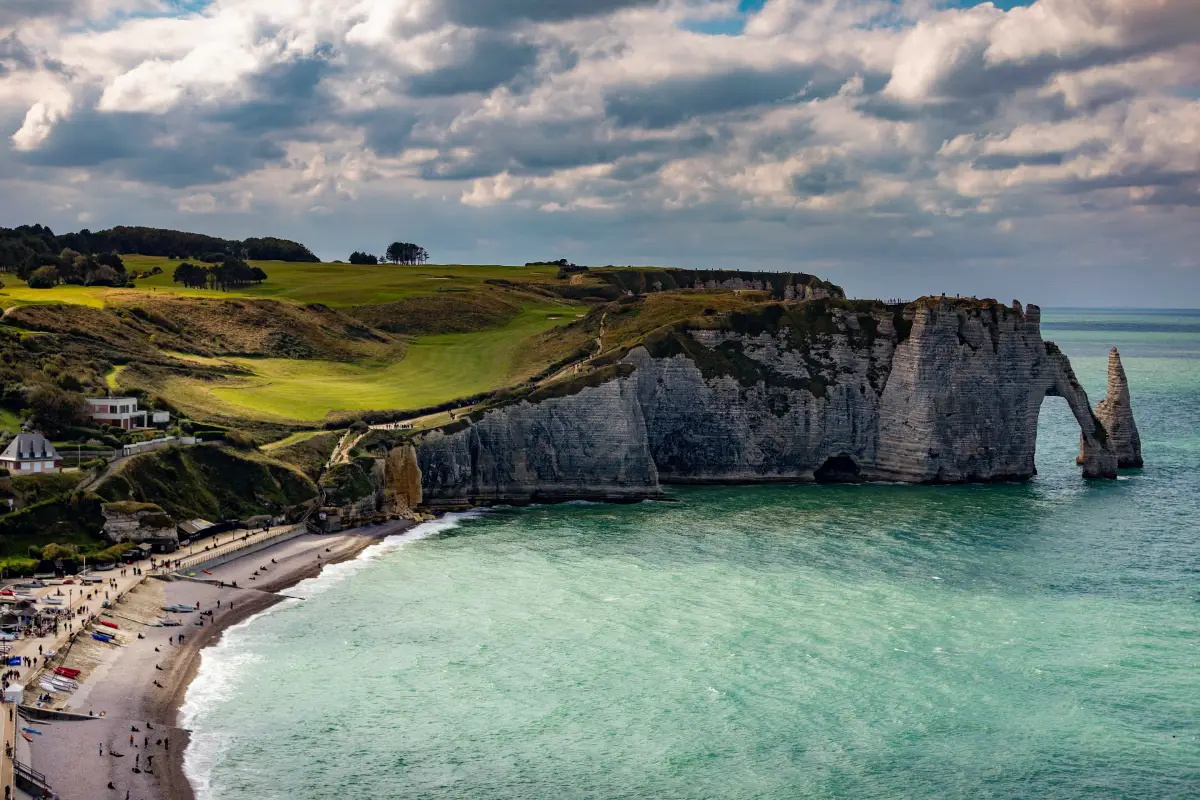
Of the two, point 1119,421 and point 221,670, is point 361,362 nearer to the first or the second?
point 221,670

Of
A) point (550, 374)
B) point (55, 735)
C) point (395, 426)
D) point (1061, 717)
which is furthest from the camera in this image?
point (550, 374)

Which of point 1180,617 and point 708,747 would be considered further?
point 1180,617

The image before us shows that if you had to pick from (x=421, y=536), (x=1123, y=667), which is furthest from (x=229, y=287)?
(x=1123, y=667)

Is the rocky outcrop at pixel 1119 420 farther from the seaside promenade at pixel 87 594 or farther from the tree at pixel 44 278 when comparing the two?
the tree at pixel 44 278

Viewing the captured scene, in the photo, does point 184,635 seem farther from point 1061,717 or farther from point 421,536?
point 1061,717

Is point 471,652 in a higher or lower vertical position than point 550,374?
lower

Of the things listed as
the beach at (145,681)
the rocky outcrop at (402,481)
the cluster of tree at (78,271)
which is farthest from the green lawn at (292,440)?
the cluster of tree at (78,271)
